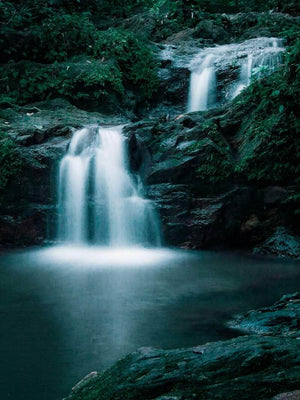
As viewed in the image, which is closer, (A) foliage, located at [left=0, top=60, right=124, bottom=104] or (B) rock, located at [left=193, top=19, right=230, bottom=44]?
(A) foliage, located at [left=0, top=60, right=124, bottom=104]

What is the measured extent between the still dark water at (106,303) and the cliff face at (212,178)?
681 mm

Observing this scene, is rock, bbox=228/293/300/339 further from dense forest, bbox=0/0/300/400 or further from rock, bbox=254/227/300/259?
rock, bbox=254/227/300/259

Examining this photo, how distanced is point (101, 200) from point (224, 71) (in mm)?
6141

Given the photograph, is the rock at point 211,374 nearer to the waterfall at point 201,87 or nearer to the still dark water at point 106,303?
the still dark water at point 106,303

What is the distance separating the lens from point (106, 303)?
16.4 feet

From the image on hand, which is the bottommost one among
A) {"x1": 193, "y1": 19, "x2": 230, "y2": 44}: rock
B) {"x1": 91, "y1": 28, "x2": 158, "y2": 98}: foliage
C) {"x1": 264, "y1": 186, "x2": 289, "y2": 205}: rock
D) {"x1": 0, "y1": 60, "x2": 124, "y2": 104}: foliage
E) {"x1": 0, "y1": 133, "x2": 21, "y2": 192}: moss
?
{"x1": 264, "y1": 186, "x2": 289, "y2": 205}: rock

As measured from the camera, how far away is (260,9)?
19.0 m

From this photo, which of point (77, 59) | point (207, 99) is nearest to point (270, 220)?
point (207, 99)

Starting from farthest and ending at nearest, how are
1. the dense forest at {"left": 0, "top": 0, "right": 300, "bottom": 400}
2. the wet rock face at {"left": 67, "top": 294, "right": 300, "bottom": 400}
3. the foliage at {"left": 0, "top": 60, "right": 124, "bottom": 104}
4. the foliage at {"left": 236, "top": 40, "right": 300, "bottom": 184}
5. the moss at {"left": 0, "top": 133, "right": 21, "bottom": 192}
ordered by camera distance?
the foliage at {"left": 0, "top": 60, "right": 124, "bottom": 104}
the moss at {"left": 0, "top": 133, "right": 21, "bottom": 192}
the foliage at {"left": 236, "top": 40, "right": 300, "bottom": 184}
the dense forest at {"left": 0, "top": 0, "right": 300, "bottom": 400}
the wet rock face at {"left": 67, "top": 294, "right": 300, "bottom": 400}

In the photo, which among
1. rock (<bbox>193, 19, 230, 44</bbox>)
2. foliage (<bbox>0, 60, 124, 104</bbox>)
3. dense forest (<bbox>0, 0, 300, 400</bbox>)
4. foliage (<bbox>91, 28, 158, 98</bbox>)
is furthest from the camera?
rock (<bbox>193, 19, 230, 44</bbox>)

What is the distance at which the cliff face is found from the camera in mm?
8344

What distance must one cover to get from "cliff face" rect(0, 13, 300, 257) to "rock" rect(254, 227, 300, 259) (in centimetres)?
2

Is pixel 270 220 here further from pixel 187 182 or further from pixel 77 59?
pixel 77 59

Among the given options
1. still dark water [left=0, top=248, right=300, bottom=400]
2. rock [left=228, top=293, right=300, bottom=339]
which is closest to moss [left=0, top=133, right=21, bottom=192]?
still dark water [left=0, top=248, right=300, bottom=400]
